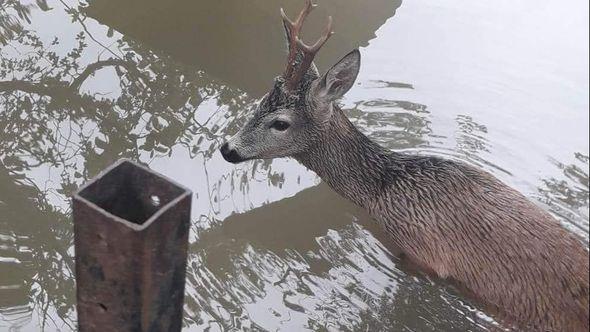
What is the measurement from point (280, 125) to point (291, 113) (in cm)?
10

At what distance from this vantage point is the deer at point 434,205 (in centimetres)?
396

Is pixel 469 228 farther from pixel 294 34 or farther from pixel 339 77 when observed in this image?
pixel 294 34

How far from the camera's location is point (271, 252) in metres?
4.50

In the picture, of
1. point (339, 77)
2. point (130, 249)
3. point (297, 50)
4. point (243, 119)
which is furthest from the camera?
point (243, 119)

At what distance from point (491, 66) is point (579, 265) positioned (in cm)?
317

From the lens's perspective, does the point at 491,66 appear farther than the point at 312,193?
Yes

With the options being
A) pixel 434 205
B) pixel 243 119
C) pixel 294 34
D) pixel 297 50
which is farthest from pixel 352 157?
pixel 243 119

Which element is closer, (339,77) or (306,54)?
(306,54)

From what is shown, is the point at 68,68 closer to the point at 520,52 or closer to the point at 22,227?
the point at 22,227

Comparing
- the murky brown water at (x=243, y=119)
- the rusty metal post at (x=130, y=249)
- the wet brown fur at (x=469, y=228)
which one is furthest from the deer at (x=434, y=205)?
the rusty metal post at (x=130, y=249)

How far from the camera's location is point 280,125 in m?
4.45

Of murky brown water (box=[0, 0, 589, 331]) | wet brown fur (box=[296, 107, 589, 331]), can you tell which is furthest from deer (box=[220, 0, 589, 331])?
murky brown water (box=[0, 0, 589, 331])

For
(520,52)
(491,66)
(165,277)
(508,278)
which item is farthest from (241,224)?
(520,52)

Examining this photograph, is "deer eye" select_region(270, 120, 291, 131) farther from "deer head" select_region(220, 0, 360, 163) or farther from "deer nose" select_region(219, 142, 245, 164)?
"deer nose" select_region(219, 142, 245, 164)
